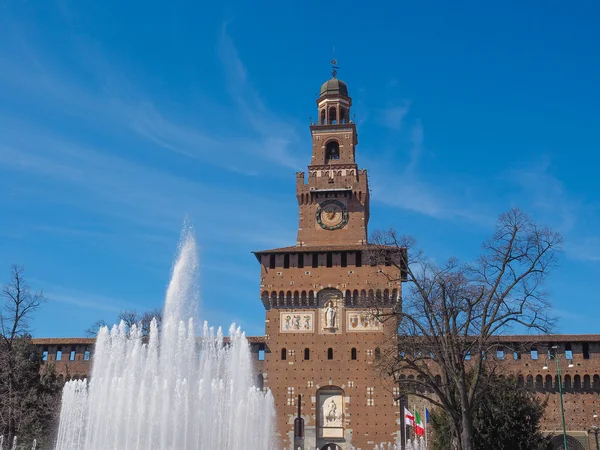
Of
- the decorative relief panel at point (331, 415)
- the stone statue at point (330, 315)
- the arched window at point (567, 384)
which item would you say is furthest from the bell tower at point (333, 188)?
the arched window at point (567, 384)

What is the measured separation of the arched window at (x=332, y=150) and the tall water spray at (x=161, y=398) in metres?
17.8

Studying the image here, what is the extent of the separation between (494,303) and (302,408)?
18763mm

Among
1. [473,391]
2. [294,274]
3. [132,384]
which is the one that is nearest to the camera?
[473,391]

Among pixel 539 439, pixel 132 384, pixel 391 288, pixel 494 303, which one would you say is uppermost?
pixel 391 288

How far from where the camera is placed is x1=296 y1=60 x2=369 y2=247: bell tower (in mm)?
43281

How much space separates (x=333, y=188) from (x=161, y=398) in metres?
21.0

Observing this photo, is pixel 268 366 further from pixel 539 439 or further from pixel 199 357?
pixel 539 439

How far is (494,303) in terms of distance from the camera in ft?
75.4

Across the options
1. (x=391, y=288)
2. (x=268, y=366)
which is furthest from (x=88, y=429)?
(x=391, y=288)

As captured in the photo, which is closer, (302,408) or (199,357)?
(199,357)

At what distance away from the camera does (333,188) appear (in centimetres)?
A: 4403

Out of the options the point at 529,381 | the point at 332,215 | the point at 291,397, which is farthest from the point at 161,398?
the point at 529,381

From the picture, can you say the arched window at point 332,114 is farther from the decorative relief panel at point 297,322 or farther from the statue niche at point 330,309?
the decorative relief panel at point 297,322

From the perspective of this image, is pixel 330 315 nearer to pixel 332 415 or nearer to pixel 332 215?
pixel 332 415
